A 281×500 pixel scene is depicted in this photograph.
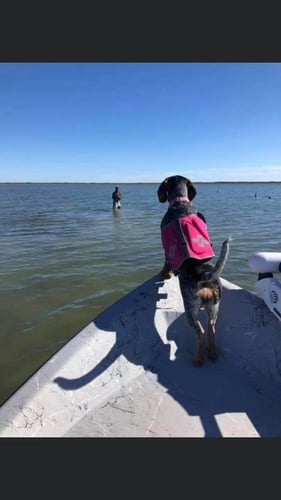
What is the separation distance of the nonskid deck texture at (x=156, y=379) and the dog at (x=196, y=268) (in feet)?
1.11

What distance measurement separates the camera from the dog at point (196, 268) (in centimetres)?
324

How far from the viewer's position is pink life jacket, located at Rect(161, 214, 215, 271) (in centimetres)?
328

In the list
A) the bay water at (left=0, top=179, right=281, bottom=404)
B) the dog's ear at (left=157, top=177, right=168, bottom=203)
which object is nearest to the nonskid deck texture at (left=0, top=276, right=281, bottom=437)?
the dog's ear at (left=157, top=177, right=168, bottom=203)

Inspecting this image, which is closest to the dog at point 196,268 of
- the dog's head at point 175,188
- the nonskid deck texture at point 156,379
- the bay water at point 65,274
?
the nonskid deck texture at point 156,379

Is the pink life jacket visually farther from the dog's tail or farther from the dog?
the dog's tail

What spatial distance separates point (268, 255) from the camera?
3.73m

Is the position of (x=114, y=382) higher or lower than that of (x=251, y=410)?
higher

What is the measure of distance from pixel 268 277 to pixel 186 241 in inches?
48.4

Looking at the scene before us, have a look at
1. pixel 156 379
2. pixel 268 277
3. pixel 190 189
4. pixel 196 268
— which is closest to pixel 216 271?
pixel 196 268

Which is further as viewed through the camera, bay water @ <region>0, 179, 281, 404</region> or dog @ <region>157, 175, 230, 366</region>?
bay water @ <region>0, 179, 281, 404</region>

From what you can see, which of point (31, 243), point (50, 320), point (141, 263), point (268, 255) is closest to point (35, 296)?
point (50, 320)

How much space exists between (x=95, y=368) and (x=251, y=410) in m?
1.60

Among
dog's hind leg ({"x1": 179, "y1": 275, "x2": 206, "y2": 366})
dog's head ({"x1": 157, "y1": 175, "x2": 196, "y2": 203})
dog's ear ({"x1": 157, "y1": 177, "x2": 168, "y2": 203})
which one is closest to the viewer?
dog's hind leg ({"x1": 179, "y1": 275, "x2": 206, "y2": 366})

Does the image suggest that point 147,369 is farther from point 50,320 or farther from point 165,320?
point 50,320
